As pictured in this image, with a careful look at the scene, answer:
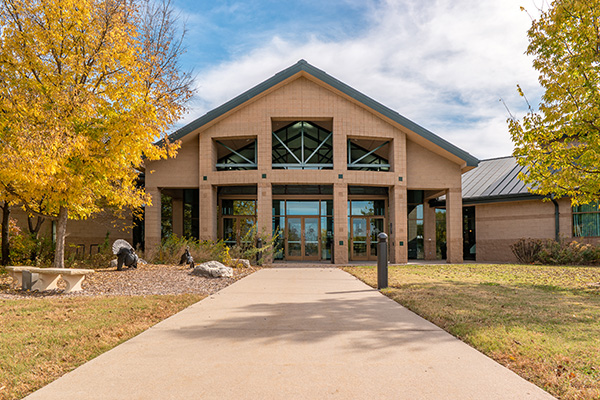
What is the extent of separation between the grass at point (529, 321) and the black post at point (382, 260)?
26 centimetres

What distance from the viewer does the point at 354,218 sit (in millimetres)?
21922

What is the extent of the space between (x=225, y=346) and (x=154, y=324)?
67.5 inches

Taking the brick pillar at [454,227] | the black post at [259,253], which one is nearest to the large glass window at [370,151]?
the brick pillar at [454,227]

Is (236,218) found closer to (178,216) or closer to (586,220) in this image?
(178,216)

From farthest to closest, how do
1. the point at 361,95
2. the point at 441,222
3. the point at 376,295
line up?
the point at 441,222 < the point at 361,95 < the point at 376,295

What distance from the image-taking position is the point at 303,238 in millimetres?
21391

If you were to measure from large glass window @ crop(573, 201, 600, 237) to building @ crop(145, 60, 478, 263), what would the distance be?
18.4 ft

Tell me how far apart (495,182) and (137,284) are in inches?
792

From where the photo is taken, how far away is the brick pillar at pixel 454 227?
65.7 feet

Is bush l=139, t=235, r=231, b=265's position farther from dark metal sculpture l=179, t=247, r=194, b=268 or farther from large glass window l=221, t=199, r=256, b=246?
large glass window l=221, t=199, r=256, b=246

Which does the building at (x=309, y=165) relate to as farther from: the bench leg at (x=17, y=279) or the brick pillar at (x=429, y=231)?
the bench leg at (x=17, y=279)

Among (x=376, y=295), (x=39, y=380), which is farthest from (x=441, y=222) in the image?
(x=39, y=380)

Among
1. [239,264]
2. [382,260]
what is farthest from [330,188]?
[382,260]

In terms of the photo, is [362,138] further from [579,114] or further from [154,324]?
[154,324]
